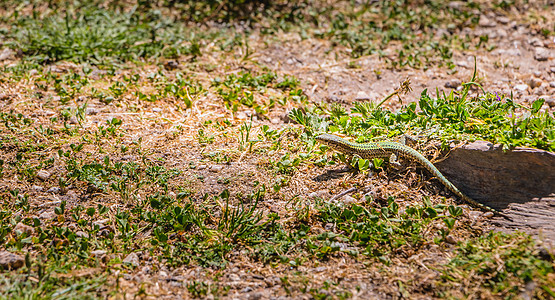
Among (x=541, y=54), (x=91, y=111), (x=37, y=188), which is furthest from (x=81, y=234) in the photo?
(x=541, y=54)

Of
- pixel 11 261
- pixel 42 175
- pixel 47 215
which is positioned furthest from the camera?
pixel 42 175

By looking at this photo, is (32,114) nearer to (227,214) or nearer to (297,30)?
(227,214)

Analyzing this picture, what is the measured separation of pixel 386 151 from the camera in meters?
4.97

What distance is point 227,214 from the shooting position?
4.41 m

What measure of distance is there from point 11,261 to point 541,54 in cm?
761

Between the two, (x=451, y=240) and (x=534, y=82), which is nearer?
(x=451, y=240)

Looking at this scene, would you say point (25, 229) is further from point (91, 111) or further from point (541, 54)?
point (541, 54)

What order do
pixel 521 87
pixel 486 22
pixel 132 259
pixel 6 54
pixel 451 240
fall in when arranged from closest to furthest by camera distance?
pixel 132 259
pixel 451 240
pixel 521 87
pixel 6 54
pixel 486 22

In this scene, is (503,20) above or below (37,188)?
above

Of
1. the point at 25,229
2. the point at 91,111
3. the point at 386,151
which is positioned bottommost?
the point at 25,229

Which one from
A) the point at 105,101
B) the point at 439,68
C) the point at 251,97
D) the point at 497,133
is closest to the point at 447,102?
the point at 497,133

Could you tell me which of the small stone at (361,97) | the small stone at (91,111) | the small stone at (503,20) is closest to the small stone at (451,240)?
the small stone at (361,97)

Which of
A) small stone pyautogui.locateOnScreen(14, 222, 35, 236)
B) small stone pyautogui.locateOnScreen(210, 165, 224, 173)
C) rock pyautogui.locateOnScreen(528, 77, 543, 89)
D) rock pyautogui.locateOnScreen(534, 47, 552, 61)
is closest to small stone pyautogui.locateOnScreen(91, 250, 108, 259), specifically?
small stone pyautogui.locateOnScreen(14, 222, 35, 236)

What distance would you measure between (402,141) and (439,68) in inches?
105
